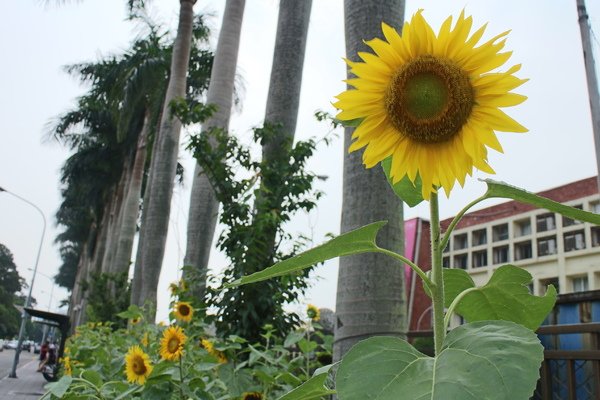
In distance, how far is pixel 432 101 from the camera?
0.83 m

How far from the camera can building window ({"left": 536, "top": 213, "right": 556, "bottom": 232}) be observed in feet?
76.6

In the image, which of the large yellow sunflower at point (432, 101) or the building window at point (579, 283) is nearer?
the large yellow sunflower at point (432, 101)

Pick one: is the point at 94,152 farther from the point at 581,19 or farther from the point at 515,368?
the point at 515,368

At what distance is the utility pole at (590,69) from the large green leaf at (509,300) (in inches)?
440

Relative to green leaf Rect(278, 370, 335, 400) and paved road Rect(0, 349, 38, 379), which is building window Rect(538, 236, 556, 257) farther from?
green leaf Rect(278, 370, 335, 400)

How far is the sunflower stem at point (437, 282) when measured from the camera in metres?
0.70

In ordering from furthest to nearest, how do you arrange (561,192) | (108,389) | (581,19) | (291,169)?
(561,192)
(581,19)
(291,169)
(108,389)

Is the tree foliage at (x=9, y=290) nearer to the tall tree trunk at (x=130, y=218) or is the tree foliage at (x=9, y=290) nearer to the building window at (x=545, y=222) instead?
the tall tree trunk at (x=130, y=218)

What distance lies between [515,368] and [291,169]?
5150 millimetres

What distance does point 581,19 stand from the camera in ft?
39.5

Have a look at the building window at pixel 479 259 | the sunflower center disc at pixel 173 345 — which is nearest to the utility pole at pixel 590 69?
the sunflower center disc at pixel 173 345

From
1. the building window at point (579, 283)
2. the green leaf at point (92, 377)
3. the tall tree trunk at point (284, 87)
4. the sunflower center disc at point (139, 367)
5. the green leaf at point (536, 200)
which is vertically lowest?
the green leaf at point (92, 377)

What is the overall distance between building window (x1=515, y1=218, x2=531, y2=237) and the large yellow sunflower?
25.5 metres

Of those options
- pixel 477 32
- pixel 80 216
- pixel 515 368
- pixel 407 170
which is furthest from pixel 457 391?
pixel 80 216
